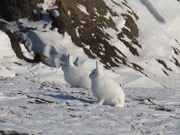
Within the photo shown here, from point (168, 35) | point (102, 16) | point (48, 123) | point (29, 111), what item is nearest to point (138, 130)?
point (48, 123)

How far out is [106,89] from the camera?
1697 centimetres

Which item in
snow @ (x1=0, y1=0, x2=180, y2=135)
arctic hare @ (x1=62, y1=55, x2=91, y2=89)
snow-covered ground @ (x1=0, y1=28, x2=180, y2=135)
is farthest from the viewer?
arctic hare @ (x1=62, y1=55, x2=91, y2=89)

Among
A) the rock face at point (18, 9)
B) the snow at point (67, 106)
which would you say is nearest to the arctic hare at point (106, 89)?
the snow at point (67, 106)

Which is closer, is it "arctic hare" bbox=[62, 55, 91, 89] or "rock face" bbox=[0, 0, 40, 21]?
"arctic hare" bbox=[62, 55, 91, 89]

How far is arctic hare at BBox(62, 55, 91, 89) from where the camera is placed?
22.1 meters

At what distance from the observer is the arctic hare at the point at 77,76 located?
22.1 meters

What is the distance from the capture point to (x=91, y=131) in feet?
45.2

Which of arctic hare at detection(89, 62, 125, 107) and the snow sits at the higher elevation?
arctic hare at detection(89, 62, 125, 107)

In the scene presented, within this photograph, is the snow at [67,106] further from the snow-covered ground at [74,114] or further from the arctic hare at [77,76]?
the arctic hare at [77,76]

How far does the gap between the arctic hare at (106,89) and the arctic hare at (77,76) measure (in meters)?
4.63

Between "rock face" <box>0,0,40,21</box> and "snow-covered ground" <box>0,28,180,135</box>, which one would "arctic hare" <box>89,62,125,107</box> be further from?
"rock face" <box>0,0,40,21</box>

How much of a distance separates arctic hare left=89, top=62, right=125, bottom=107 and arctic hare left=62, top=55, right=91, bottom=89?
15.2ft

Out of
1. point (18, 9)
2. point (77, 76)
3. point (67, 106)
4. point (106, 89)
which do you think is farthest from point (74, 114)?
point (18, 9)

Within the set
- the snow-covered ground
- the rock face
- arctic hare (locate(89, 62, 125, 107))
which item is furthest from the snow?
the rock face
